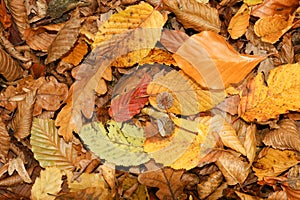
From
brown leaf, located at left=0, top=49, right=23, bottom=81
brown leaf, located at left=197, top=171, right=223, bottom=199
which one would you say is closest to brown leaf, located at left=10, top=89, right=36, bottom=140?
brown leaf, located at left=0, top=49, right=23, bottom=81

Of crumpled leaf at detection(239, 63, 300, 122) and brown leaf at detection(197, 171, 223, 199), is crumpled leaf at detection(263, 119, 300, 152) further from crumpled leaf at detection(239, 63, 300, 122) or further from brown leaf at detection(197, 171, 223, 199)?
brown leaf at detection(197, 171, 223, 199)

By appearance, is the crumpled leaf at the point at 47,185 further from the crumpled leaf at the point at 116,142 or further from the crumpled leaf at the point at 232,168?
the crumpled leaf at the point at 232,168

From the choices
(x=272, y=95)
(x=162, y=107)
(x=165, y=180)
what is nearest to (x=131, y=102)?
(x=162, y=107)

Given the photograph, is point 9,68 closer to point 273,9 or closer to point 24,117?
point 24,117

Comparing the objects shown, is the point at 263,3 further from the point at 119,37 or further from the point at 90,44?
the point at 90,44

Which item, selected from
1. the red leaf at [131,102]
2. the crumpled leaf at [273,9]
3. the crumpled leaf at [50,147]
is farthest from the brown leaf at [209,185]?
the crumpled leaf at [273,9]

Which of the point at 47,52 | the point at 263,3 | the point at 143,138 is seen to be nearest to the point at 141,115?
the point at 143,138

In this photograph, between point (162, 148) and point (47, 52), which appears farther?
point (47, 52)
